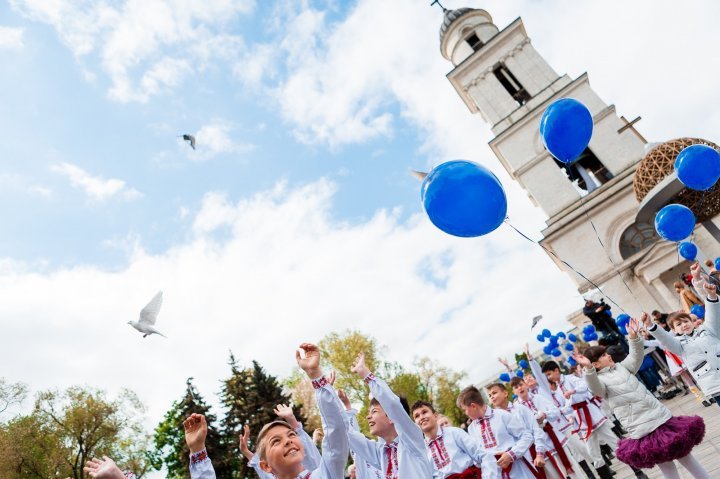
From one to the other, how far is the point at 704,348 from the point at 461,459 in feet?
10.8

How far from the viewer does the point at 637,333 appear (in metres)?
4.95

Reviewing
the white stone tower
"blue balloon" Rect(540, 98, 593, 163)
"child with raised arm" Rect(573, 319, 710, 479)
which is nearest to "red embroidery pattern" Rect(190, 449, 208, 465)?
"child with raised arm" Rect(573, 319, 710, 479)

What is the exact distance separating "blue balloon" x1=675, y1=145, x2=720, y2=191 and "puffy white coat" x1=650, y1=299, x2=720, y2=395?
343 cm

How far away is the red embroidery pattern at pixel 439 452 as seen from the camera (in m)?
4.77

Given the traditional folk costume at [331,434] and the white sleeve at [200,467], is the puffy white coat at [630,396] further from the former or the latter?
the white sleeve at [200,467]

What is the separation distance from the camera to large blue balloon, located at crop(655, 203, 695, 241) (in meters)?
8.91

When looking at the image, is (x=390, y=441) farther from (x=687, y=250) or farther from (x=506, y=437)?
(x=687, y=250)

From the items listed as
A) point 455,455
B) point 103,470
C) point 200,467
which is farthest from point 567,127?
point 103,470

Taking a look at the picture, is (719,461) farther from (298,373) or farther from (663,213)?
(298,373)

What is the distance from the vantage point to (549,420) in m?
7.66

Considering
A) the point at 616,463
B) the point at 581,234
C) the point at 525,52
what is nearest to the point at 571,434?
the point at 616,463

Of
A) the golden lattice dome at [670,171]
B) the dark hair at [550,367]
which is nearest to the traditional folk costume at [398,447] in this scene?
the dark hair at [550,367]

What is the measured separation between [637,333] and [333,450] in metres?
3.86

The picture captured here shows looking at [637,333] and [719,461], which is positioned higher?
[637,333]
